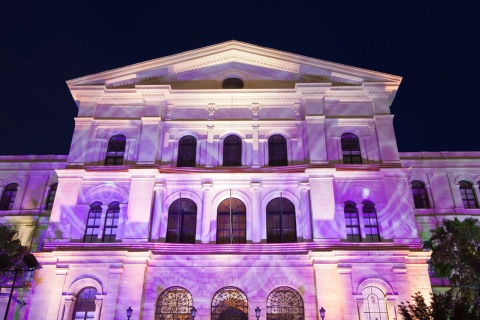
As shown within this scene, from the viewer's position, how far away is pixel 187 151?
31.4 m

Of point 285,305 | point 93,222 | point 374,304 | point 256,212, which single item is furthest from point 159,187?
point 374,304

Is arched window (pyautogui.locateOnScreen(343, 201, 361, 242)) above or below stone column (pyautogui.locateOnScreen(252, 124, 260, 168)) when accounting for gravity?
below

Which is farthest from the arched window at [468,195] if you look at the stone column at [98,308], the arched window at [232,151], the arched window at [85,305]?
the arched window at [85,305]

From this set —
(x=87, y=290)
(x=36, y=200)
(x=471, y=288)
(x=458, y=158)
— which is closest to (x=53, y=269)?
(x=87, y=290)

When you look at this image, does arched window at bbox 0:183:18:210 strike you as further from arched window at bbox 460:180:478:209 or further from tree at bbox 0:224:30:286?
arched window at bbox 460:180:478:209

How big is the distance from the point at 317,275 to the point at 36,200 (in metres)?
21.2

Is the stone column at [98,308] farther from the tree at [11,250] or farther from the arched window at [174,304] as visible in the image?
the tree at [11,250]

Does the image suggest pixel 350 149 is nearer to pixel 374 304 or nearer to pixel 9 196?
pixel 374 304

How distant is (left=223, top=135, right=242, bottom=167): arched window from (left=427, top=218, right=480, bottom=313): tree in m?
12.4

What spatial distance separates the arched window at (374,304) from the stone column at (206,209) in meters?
8.91

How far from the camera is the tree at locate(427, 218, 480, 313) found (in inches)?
1042

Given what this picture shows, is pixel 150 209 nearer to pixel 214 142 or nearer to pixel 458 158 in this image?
pixel 214 142

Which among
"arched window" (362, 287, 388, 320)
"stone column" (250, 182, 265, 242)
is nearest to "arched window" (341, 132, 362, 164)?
"stone column" (250, 182, 265, 242)

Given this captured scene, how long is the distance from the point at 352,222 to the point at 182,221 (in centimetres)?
964
